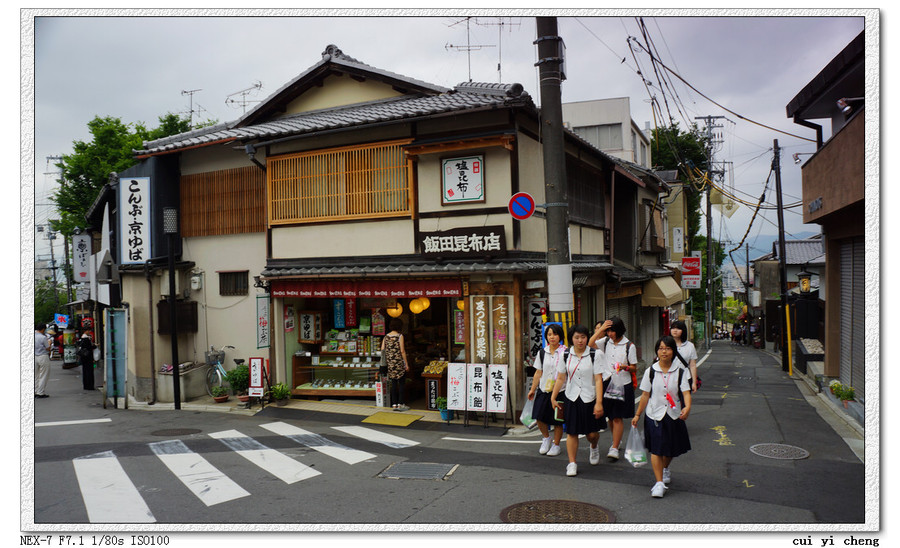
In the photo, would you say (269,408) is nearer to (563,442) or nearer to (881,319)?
(563,442)

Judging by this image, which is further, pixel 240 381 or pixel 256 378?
pixel 240 381

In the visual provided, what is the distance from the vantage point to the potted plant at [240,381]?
14984mm

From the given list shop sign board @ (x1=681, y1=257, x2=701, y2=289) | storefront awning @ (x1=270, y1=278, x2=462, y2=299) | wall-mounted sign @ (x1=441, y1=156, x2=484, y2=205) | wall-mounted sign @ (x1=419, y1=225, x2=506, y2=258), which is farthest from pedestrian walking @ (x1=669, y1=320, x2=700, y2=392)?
shop sign board @ (x1=681, y1=257, x2=701, y2=289)

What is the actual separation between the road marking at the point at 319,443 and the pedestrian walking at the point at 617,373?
3934 millimetres

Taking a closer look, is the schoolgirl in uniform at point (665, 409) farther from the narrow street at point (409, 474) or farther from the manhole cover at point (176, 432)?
the manhole cover at point (176, 432)

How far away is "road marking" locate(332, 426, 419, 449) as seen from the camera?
36.0ft

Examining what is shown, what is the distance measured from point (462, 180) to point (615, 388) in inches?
220

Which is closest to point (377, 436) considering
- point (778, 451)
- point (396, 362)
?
point (396, 362)

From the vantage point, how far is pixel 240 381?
591 inches

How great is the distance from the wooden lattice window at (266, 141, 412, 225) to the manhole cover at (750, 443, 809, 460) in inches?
322

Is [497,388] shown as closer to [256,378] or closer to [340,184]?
[340,184]

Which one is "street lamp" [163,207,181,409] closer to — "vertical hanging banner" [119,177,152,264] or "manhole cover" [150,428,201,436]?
"vertical hanging banner" [119,177,152,264]

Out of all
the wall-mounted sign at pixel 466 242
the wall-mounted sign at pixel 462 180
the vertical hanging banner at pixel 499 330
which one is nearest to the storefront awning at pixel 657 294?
the vertical hanging banner at pixel 499 330

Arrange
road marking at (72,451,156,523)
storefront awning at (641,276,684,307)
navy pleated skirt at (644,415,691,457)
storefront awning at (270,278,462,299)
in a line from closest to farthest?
road marking at (72,451,156,523) → navy pleated skirt at (644,415,691,457) → storefront awning at (270,278,462,299) → storefront awning at (641,276,684,307)
